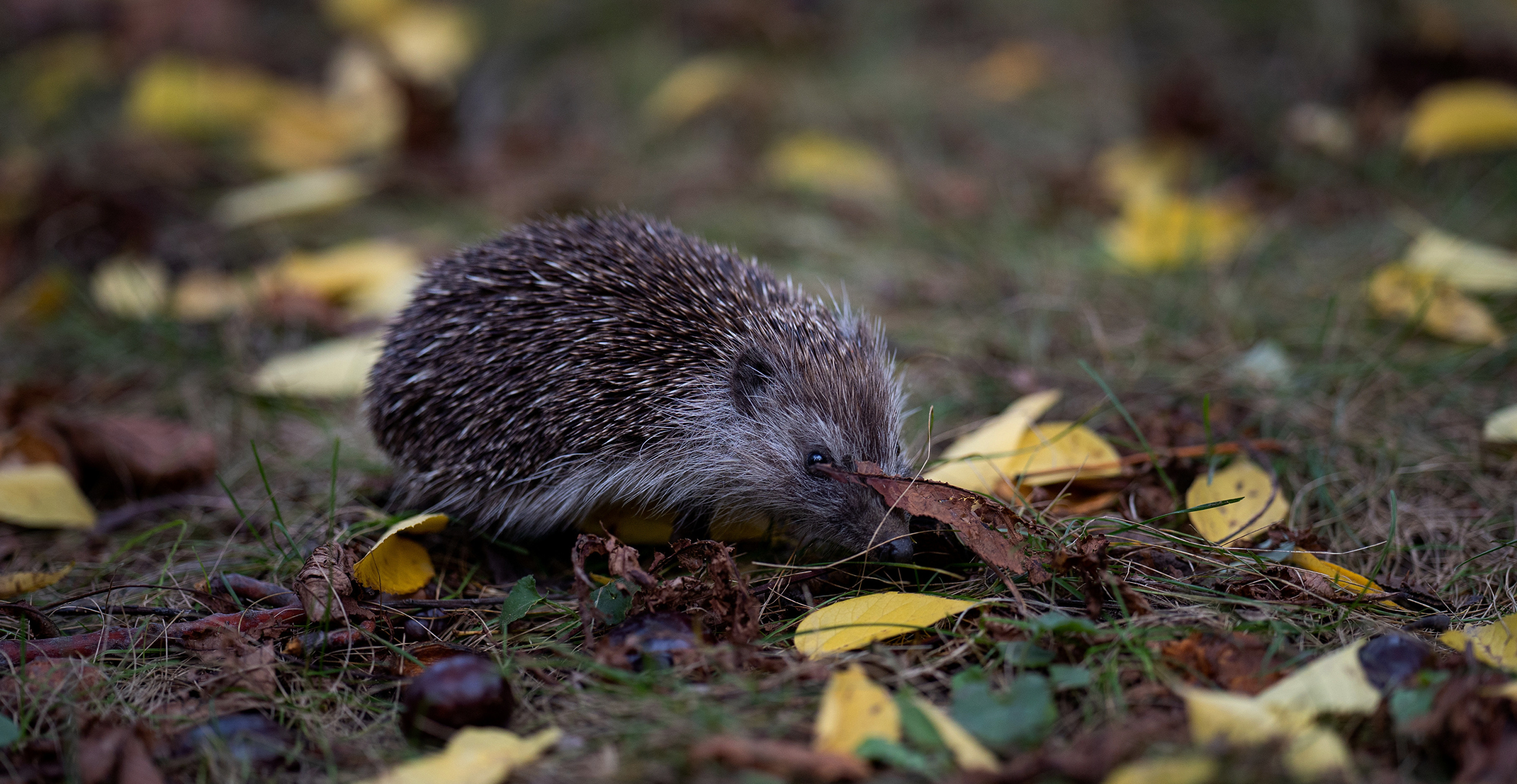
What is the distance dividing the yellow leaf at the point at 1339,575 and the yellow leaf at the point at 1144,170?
16.1ft

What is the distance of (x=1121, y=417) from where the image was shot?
4.66m

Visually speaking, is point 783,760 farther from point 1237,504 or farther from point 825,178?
point 825,178

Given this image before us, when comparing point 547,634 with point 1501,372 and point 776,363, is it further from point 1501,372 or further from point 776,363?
point 1501,372

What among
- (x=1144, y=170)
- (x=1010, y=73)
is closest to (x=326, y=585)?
(x=1144, y=170)

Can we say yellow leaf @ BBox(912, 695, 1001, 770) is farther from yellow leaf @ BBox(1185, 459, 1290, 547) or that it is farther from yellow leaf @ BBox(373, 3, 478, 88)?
yellow leaf @ BBox(373, 3, 478, 88)

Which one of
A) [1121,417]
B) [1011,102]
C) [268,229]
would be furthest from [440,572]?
[1011,102]

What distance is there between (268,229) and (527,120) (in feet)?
10.1

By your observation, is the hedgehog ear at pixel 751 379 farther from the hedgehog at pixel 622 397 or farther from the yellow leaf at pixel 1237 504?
the yellow leaf at pixel 1237 504

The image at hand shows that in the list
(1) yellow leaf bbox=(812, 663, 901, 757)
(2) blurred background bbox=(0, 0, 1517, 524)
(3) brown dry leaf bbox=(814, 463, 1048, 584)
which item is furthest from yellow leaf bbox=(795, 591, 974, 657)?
(2) blurred background bbox=(0, 0, 1517, 524)

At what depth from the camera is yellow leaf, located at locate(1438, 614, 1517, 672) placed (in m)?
2.78

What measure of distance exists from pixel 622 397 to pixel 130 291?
3.97 m

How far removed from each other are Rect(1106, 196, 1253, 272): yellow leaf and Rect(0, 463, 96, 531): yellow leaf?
18.8 feet

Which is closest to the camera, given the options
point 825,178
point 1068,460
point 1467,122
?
point 1068,460

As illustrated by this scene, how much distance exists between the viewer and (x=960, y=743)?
2.47 m
